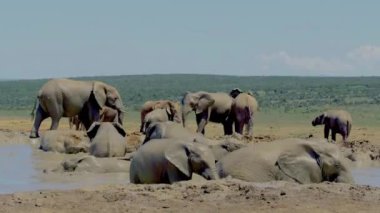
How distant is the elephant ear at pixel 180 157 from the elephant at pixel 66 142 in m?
8.44

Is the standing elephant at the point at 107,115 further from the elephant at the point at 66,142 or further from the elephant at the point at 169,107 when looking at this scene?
the elephant at the point at 66,142

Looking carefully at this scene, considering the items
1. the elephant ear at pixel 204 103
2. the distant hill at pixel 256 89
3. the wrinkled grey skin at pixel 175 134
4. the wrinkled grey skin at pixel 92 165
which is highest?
the wrinkled grey skin at pixel 175 134

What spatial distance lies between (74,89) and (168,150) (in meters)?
14.2

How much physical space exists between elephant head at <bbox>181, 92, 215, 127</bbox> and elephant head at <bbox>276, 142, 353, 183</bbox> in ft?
54.7

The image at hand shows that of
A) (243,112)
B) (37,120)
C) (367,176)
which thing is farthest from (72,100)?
(367,176)

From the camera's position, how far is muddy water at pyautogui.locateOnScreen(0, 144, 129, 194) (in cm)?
1501

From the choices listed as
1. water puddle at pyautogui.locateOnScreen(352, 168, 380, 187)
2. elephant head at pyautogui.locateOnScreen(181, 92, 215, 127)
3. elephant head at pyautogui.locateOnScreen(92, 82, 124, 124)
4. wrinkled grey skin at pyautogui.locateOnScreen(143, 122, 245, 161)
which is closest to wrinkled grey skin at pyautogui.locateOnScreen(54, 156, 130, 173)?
wrinkled grey skin at pyautogui.locateOnScreen(143, 122, 245, 161)

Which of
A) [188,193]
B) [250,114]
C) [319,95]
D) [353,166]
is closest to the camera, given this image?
[188,193]

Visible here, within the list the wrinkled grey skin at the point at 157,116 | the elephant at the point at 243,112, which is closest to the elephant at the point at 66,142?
the wrinkled grey skin at the point at 157,116

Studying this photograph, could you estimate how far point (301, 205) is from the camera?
1085cm

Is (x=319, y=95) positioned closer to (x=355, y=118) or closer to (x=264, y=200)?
(x=355, y=118)

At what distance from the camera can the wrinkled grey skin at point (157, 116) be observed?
25.3 meters

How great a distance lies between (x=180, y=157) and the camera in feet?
43.7

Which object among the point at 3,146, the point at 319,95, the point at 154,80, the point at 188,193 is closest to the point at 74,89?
→ the point at 3,146
